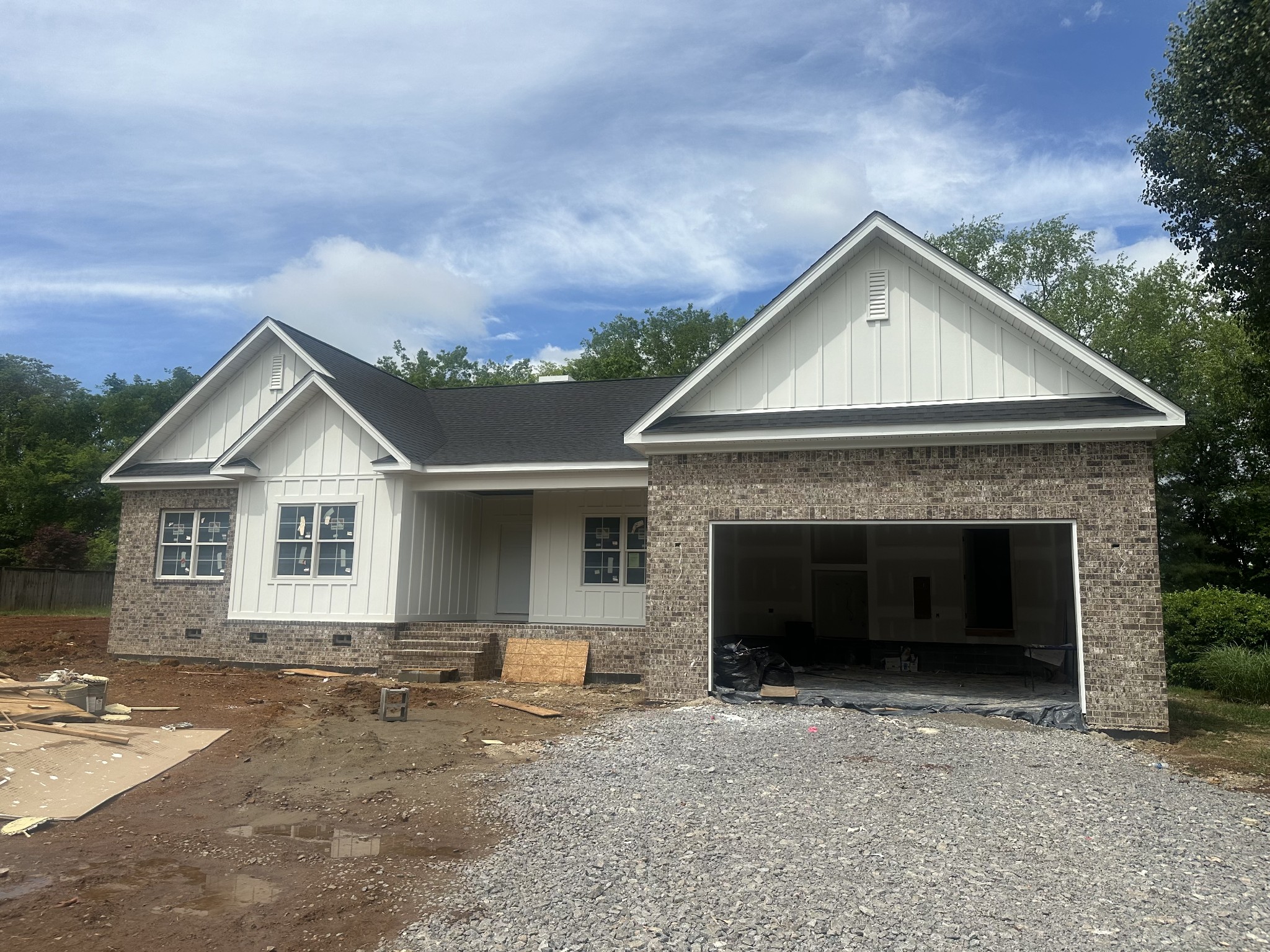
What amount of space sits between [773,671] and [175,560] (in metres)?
11.3

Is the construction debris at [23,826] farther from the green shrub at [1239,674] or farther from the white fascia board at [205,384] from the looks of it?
the green shrub at [1239,674]

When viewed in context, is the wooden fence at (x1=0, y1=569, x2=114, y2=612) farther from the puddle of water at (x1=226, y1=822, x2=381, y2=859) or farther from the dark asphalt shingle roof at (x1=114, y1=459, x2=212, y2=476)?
the puddle of water at (x1=226, y1=822, x2=381, y2=859)

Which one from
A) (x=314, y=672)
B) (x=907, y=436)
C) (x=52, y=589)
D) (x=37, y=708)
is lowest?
(x=314, y=672)

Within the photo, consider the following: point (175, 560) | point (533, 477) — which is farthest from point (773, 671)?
point (175, 560)

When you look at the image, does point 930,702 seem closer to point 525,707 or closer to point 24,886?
point 525,707

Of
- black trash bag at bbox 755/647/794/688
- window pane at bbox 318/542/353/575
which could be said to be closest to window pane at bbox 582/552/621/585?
black trash bag at bbox 755/647/794/688

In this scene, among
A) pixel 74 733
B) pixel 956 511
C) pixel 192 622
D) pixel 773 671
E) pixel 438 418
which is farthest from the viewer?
pixel 438 418

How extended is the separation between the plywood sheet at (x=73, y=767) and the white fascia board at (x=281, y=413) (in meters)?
7.16

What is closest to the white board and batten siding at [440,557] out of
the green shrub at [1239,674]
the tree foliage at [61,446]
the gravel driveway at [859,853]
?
the gravel driveway at [859,853]

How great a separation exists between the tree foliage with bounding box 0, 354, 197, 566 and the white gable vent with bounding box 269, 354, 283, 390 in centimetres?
2314

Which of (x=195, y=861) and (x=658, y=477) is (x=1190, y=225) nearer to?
(x=658, y=477)

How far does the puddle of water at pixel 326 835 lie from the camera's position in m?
6.25

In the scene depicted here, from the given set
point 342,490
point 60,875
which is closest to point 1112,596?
point 60,875

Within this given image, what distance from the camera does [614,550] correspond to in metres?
16.4
